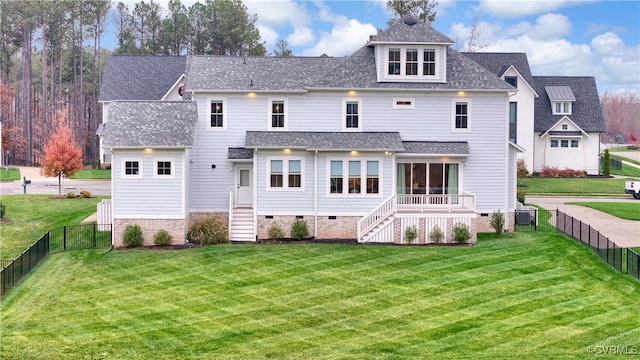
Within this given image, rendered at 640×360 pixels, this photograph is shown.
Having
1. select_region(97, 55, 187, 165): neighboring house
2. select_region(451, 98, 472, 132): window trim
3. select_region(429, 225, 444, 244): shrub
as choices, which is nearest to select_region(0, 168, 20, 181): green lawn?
select_region(97, 55, 187, 165): neighboring house

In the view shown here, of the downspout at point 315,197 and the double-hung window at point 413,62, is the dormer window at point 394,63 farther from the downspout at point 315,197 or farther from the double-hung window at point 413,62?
the downspout at point 315,197

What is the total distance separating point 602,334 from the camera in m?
20.1

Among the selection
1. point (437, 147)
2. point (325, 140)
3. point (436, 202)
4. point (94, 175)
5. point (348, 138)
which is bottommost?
point (436, 202)

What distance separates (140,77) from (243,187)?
1249 inches

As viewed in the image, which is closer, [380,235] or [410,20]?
[380,235]

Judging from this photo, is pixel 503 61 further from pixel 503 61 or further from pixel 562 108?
pixel 562 108

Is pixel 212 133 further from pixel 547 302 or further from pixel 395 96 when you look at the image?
pixel 547 302

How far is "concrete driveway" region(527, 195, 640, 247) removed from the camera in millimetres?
33169

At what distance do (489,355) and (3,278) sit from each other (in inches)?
620

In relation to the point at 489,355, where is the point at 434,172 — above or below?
above

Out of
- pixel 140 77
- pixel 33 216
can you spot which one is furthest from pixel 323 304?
pixel 140 77

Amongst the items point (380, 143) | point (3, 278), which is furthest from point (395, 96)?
point (3, 278)

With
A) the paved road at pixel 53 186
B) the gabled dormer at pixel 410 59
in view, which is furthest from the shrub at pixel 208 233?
the paved road at pixel 53 186

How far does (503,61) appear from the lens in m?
64.4
